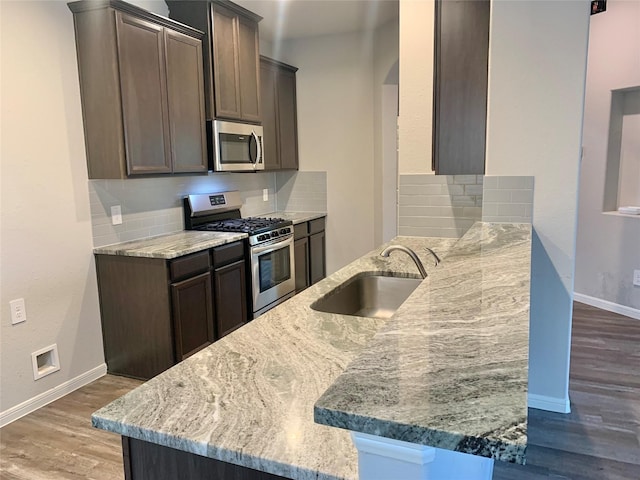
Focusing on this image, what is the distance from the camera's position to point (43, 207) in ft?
9.16

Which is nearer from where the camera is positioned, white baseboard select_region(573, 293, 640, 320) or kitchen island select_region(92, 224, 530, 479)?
kitchen island select_region(92, 224, 530, 479)

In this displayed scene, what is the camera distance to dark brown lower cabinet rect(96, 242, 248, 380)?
118 inches

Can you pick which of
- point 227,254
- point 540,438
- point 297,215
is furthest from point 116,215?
point 540,438

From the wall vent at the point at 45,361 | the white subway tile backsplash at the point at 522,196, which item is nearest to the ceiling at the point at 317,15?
the white subway tile backsplash at the point at 522,196

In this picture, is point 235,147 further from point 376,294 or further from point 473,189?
point 376,294

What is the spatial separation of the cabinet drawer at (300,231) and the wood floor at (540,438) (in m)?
2.00

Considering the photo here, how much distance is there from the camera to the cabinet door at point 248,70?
3.91 m

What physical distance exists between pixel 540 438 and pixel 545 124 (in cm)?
158

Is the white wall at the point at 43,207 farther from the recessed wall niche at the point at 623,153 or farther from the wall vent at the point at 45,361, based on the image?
the recessed wall niche at the point at 623,153

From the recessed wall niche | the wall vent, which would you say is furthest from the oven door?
the recessed wall niche

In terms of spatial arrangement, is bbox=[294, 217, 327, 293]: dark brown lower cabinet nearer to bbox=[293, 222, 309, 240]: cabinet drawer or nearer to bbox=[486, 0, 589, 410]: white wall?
bbox=[293, 222, 309, 240]: cabinet drawer

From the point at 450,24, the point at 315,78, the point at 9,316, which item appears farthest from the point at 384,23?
the point at 9,316

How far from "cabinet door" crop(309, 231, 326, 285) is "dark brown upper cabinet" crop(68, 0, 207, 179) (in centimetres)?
191

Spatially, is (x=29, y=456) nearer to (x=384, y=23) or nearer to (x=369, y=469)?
(x=369, y=469)
